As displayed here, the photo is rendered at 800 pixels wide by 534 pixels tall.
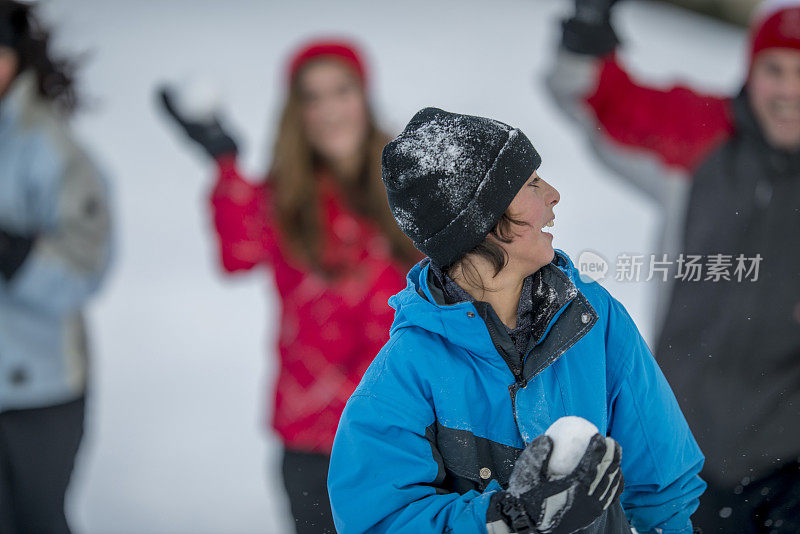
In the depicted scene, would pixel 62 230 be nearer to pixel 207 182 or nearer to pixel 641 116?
pixel 641 116

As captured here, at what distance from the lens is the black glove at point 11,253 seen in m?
1.85

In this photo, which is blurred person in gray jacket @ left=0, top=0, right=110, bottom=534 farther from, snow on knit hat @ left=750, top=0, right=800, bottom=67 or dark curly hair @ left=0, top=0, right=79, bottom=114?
snow on knit hat @ left=750, top=0, right=800, bottom=67

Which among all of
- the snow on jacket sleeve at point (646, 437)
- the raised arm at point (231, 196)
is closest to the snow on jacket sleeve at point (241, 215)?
the raised arm at point (231, 196)

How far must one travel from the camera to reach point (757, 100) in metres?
1.37

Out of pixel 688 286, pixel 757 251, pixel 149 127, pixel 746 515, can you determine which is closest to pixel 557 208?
pixel 688 286

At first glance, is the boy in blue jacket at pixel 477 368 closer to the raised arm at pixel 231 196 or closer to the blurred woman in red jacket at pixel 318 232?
the blurred woman in red jacket at pixel 318 232

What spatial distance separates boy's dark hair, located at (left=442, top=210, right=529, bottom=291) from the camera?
980 mm

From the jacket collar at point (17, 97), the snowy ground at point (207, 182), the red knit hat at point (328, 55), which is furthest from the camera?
the jacket collar at point (17, 97)

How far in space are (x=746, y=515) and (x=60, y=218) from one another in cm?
163

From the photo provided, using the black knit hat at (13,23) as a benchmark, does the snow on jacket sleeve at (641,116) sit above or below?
above

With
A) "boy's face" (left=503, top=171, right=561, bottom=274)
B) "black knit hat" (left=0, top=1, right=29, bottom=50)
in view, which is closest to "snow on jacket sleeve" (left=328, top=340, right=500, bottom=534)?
"boy's face" (left=503, top=171, right=561, bottom=274)

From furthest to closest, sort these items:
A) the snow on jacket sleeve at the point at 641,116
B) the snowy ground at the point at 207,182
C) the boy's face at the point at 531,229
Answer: the snowy ground at the point at 207,182 → the snow on jacket sleeve at the point at 641,116 → the boy's face at the point at 531,229

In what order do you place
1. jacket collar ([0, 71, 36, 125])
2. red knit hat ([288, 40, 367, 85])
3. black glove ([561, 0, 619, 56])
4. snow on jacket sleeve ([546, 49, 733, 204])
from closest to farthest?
black glove ([561, 0, 619, 56]) < snow on jacket sleeve ([546, 49, 733, 204]) < red knit hat ([288, 40, 367, 85]) < jacket collar ([0, 71, 36, 125])

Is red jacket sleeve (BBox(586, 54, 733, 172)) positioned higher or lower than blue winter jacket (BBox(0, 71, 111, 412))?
higher
